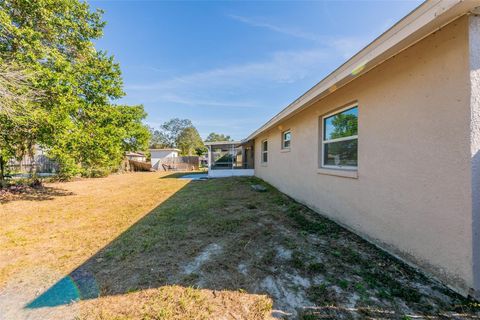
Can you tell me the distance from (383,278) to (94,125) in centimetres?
1036

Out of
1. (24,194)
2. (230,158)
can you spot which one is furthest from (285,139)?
(24,194)

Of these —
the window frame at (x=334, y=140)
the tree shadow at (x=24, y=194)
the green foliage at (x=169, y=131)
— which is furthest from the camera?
the green foliage at (x=169, y=131)

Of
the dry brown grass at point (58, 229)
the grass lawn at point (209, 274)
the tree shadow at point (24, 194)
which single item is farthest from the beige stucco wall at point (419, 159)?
the tree shadow at point (24, 194)

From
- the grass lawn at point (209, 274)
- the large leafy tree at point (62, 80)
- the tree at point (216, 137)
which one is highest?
the tree at point (216, 137)

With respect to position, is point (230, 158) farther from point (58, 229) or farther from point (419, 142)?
point (419, 142)

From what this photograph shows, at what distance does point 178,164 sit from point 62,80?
769 inches

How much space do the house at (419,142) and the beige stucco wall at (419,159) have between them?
0.01 m

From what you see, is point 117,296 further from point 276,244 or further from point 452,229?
point 452,229

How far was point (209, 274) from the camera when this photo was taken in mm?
2422

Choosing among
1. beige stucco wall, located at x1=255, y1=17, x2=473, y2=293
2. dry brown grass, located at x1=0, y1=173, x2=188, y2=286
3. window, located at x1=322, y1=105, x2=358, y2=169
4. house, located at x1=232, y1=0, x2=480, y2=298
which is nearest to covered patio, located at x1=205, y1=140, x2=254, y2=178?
dry brown grass, located at x1=0, y1=173, x2=188, y2=286

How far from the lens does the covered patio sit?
15320 millimetres

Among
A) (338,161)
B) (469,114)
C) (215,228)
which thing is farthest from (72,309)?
(338,161)

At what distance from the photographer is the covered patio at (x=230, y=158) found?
50.3 feet

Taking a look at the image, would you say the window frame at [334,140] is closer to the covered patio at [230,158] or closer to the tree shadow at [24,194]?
the tree shadow at [24,194]
